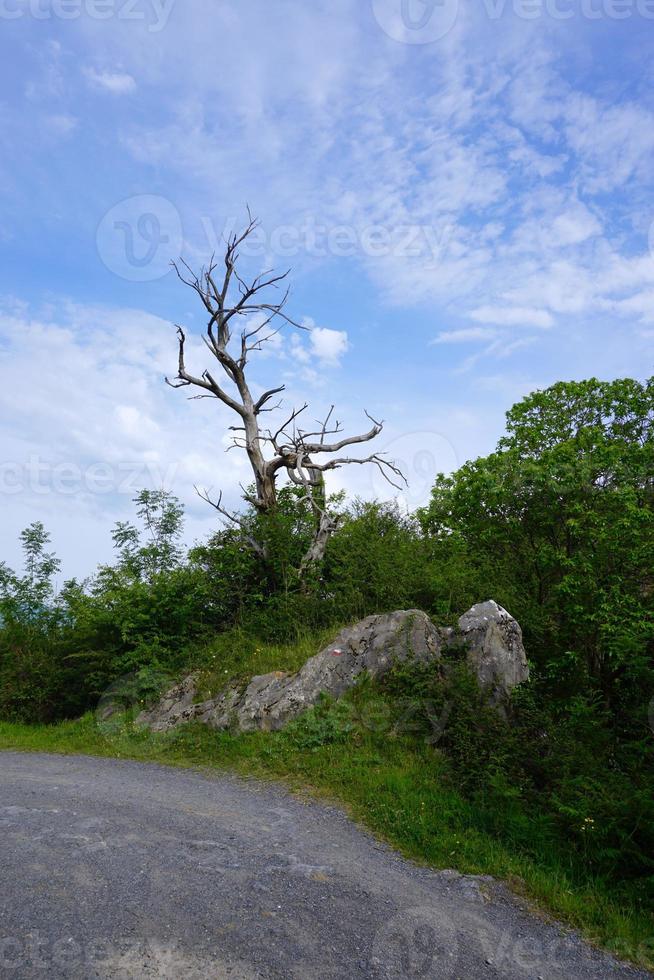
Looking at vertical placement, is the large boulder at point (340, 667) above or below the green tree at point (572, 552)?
below

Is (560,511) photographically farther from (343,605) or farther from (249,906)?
(249,906)

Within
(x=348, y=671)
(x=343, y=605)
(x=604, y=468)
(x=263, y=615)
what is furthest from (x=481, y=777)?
(x=604, y=468)

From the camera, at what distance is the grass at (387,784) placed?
579cm

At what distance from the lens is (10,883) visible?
5512 mm

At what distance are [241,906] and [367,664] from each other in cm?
604

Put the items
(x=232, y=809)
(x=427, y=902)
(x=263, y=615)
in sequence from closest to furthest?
(x=427, y=902)
(x=232, y=809)
(x=263, y=615)

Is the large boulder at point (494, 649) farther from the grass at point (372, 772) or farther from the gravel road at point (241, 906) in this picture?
the gravel road at point (241, 906)

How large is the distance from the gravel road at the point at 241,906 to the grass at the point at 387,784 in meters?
0.30

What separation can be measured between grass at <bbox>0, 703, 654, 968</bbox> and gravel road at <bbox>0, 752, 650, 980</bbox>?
0.97ft

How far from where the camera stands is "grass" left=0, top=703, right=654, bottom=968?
5785 mm

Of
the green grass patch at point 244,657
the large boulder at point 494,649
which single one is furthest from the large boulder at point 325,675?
the large boulder at point 494,649

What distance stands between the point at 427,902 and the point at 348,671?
5.61 metres

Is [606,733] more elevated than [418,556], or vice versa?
[418,556]

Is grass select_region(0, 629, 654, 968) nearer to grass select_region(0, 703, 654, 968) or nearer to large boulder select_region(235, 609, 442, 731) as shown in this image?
grass select_region(0, 703, 654, 968)
